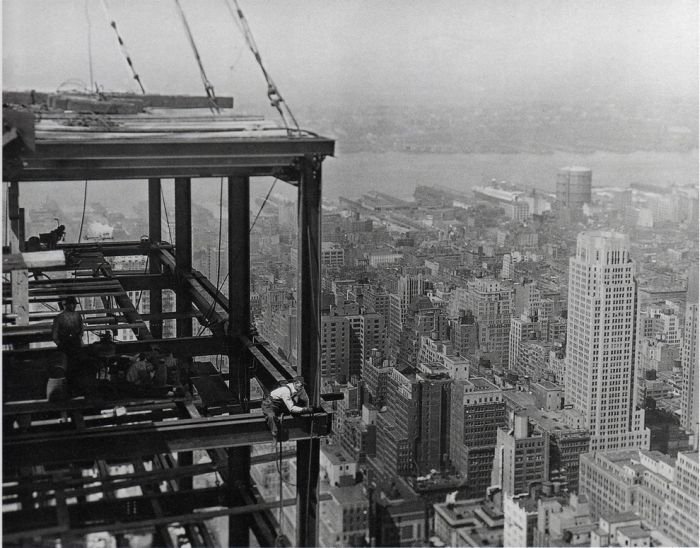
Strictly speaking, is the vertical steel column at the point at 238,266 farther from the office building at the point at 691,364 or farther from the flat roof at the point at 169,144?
the office building at the point at 691,364

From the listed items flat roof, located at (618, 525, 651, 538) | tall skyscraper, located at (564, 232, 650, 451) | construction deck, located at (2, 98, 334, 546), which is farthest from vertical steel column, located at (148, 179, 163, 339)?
tall skyscraper, located at (564, 232, 650, 451)

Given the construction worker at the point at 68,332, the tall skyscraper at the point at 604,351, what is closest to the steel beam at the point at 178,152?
the construction worker at the point at 68,332

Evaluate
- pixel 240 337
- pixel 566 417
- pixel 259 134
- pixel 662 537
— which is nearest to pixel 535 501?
pixel 662 537

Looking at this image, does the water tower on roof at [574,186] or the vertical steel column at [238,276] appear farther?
the water tower on roof at [574,186]

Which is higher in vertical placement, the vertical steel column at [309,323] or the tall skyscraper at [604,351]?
the vertical steel column at [309,323]

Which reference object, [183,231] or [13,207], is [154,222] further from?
[13,207]

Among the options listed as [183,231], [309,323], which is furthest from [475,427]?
[309,323]
